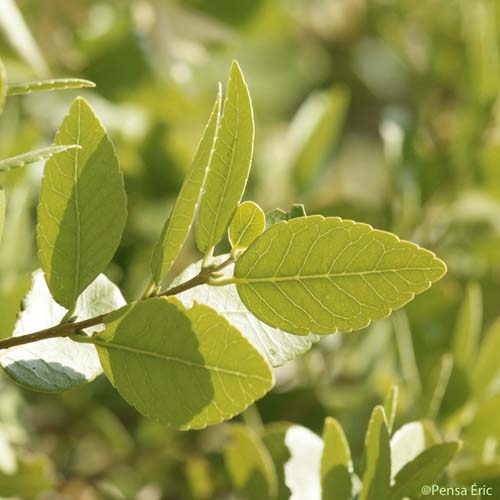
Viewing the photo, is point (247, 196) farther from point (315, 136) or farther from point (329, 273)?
point (329, 273)

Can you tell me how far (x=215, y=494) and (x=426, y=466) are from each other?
1.39ft

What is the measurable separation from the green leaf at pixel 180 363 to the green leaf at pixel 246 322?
0.05m

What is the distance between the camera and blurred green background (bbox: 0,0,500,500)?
3.03 ft

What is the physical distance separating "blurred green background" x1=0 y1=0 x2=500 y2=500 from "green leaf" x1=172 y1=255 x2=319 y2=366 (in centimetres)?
28

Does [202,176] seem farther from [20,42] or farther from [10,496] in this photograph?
[20,42]

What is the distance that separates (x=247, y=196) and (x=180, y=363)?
78cm

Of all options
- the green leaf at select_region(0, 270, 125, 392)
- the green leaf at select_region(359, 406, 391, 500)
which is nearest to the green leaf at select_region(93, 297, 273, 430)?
the green leaf at select_region(0, 270, 125, 392)

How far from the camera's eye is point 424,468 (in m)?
0.59

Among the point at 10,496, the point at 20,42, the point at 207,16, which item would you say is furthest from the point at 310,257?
the point at 207,16

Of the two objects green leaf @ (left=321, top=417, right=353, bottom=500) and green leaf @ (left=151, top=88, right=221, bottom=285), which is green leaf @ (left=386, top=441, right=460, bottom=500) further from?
green leaf @ (left=151, top=88, right=221, bottom=285)

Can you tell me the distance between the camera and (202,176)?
0.49 meters

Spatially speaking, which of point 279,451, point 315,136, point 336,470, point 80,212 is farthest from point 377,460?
point 315,136

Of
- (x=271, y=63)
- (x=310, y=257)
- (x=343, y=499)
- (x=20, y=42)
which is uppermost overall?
(x=271, y=63)

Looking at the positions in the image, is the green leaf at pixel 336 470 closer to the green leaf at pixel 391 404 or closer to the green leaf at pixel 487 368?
the green leaf at pixel 391 404
